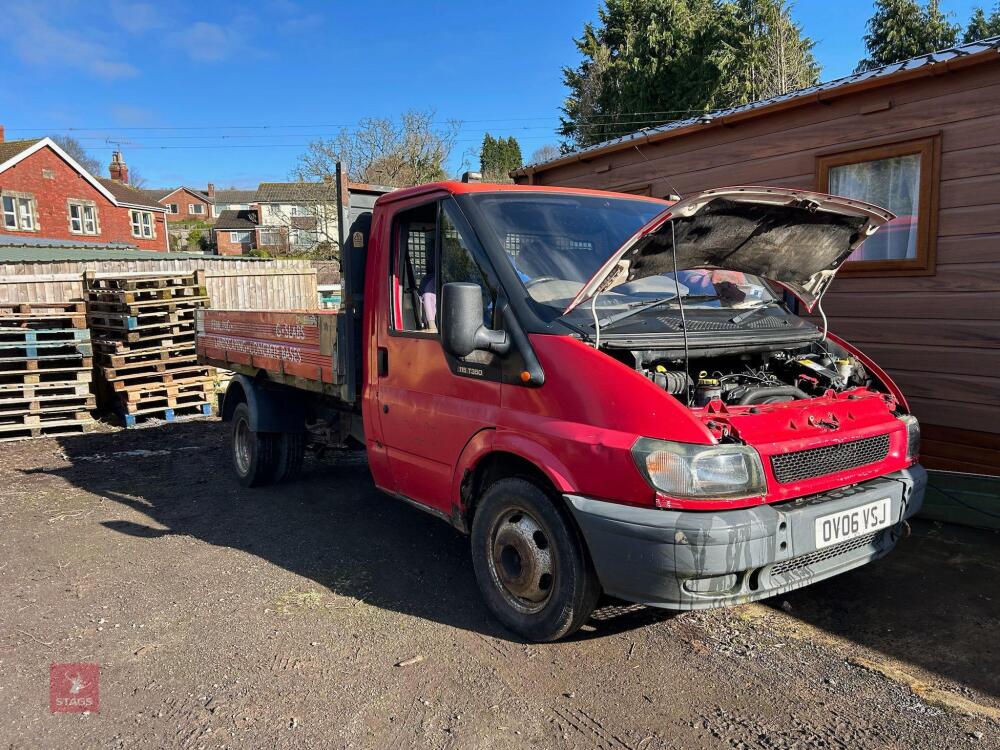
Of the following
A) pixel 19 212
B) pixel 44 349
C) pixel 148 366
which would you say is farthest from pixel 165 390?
pixel 19 212

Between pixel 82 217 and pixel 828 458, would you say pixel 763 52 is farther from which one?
pixel 82 217

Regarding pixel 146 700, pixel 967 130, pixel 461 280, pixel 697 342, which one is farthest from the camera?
pixel 967 130

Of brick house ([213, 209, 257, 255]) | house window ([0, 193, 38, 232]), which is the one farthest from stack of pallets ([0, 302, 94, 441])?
brick house ([213, 209, 257, 255])

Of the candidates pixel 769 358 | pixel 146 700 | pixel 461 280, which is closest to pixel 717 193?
pixel 769 358

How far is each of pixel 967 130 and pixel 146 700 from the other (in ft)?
21.0

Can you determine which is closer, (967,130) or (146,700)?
(146,700)

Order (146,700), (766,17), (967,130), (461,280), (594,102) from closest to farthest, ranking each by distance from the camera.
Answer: (146,700), (461,280), (967,130), (766,17), (594,102)

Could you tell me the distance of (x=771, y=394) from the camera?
3.26 metres

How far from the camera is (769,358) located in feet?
12.2

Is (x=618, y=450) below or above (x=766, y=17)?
below

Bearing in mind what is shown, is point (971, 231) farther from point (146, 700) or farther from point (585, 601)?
point (146, 700)

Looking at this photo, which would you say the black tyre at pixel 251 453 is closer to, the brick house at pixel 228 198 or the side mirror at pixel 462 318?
the side mirror at pixel 462 318

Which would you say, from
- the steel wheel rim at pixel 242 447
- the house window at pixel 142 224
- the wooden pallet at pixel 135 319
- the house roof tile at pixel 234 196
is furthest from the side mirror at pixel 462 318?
the house roof tile at pixel 234 196

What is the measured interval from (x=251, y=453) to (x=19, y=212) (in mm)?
32631
